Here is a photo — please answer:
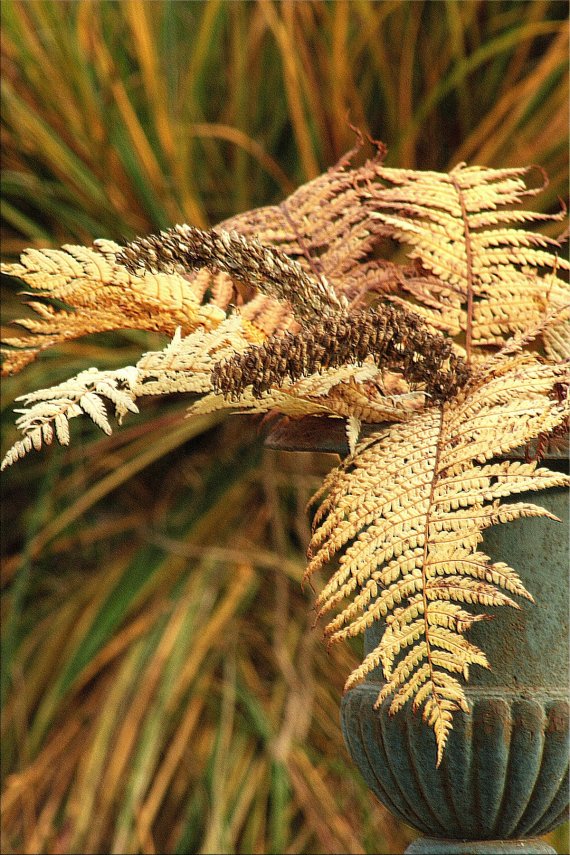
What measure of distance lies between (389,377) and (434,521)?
15 centimetres

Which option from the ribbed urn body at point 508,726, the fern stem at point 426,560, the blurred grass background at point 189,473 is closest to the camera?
the fern stem at point 426,560

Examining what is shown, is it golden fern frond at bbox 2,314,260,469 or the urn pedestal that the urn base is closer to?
the urn pedestal

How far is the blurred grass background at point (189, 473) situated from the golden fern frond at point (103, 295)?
2.50ft

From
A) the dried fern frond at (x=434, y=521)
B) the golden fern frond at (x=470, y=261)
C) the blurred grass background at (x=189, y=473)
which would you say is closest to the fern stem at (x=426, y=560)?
the dried fern frond at (x=434, y=521)

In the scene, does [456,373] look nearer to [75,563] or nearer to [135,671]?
[135,671]

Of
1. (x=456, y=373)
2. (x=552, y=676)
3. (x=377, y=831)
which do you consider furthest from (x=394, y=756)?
(x=377, y=831)

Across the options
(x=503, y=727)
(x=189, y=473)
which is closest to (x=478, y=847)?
(x=503, y=727)

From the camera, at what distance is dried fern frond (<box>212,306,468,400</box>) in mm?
483

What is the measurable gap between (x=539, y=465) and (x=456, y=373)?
0.24 ft

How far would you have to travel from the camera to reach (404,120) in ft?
4.98

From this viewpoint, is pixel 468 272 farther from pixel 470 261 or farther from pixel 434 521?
pixel 434 521

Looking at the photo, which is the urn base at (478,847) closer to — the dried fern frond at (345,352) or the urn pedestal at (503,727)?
the urn pedestal at (503,727)

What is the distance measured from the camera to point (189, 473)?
1520 mm

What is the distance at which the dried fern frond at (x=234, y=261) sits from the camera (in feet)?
1.66
